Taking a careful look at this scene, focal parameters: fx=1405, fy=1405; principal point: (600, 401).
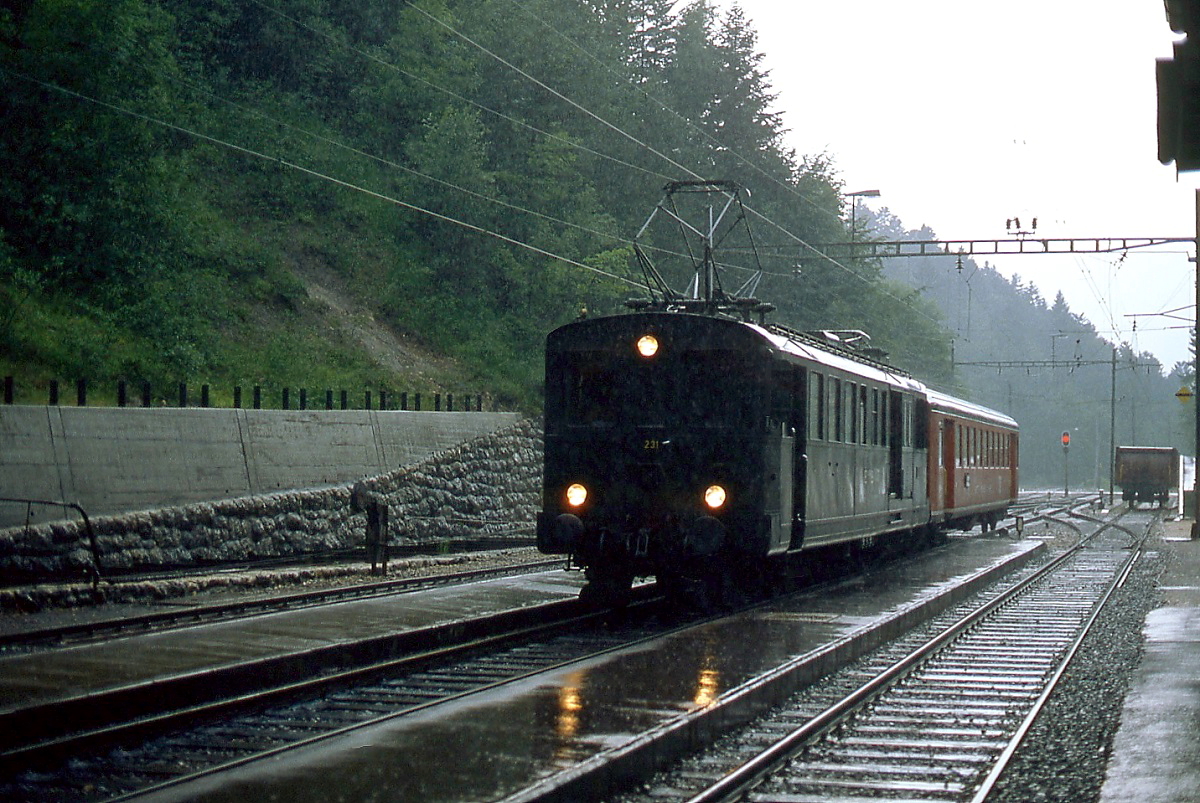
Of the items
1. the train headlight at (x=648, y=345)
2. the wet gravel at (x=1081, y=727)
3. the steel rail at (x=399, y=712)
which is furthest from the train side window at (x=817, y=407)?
the wet gravel at (x=1081, y=727)

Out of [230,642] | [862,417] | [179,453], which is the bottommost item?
[230,642]

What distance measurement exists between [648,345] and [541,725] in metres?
6.52

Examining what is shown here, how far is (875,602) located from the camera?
16375 mm

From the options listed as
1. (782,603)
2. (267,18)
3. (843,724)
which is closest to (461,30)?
(267,18)

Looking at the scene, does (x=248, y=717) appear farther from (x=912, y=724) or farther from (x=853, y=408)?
(x=853, y=408)

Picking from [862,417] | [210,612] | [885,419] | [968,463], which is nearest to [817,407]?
[862,417]

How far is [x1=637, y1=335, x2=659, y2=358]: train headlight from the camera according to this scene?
1449 cm

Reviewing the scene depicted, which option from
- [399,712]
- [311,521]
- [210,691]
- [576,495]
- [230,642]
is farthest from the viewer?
[311,521]

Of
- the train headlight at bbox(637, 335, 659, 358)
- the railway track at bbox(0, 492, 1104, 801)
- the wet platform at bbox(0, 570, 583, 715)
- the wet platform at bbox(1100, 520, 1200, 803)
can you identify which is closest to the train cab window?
the train headlight at bbox(637, 335, 659, 358)

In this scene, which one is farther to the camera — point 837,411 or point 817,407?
point 837,411

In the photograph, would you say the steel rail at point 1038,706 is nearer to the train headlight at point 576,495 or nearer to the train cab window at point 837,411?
the train cab window at point 837,411

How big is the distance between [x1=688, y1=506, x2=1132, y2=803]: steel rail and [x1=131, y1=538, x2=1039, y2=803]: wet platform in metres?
0.53

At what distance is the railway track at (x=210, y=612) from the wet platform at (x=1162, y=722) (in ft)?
26.8

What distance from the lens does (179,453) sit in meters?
18.6
